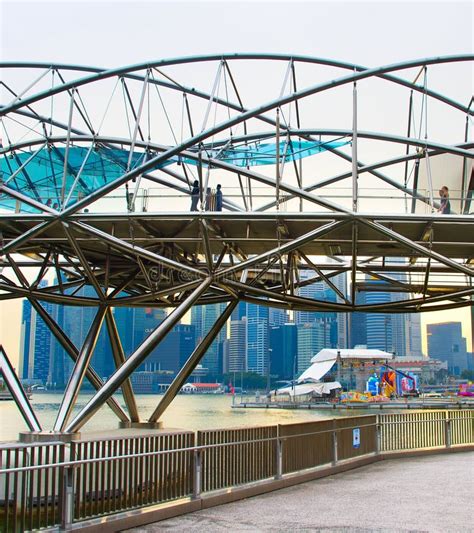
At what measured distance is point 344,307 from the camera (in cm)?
3167

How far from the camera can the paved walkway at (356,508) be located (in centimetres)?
1463

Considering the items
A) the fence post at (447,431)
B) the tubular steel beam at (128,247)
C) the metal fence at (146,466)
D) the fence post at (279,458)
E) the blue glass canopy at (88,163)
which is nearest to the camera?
the metal fence at (146,466)

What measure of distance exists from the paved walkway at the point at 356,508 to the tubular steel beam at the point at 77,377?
995 centimetres

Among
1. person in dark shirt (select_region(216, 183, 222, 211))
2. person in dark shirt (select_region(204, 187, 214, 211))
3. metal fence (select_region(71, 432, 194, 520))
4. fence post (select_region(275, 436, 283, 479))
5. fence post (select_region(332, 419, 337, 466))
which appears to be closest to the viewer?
metal fence (select_region(71, 432, 194, 520))

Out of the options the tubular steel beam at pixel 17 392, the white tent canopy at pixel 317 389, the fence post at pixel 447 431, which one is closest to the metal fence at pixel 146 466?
the fence post at pixel 447 431

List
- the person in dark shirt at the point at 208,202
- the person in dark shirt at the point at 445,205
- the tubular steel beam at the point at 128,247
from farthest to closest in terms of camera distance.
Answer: the person in dark shirt at the point at 208,202 < the person in dark shirt at the point at 445,205 < the tubular steel beam at the point at 128,247

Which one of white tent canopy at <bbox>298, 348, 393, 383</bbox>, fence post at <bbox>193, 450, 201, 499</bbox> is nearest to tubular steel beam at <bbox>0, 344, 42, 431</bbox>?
fence post at <bbox>193, 450, 201, 499</bbox>

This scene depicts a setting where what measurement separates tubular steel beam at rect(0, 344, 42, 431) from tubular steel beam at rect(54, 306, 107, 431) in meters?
0.94

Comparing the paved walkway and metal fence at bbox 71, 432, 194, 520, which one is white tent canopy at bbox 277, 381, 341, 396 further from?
metal fence at bbox 71, 432, 194, 520

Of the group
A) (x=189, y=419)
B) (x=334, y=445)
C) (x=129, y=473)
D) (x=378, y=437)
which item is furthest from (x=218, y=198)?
(x=189, y=419)

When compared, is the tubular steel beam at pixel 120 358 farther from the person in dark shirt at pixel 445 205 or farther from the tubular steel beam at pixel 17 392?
the person in dark shirt at pixel 445 205

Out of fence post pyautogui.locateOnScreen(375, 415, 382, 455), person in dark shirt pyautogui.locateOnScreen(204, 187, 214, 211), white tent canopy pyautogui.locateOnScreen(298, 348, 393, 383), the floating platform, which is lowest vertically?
the floating platform

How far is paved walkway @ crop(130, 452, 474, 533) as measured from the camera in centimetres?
1463

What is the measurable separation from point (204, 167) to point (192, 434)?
16931mm
